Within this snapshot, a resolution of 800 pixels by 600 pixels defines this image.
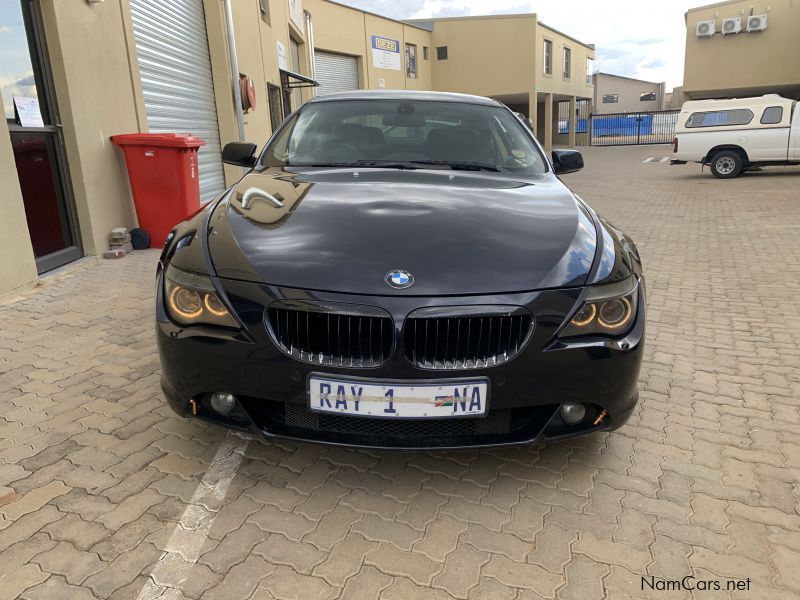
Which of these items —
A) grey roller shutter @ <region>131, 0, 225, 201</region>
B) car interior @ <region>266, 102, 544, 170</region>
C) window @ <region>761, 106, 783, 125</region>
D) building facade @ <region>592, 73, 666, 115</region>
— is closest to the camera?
car interior @ <region>266, 102, 544, 170</region>

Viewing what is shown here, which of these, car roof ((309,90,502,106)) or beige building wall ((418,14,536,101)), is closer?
car roof ((309,90,502,106))

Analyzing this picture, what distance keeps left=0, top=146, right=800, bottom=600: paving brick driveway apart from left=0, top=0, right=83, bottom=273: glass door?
2.20 metres

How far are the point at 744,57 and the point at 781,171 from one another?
1357 cm

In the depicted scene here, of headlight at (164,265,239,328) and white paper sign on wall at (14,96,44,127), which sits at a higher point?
white paper sign on wall at (14,96,44,127)

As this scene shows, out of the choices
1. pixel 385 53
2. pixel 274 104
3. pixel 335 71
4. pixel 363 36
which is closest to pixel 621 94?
pixel 385 53

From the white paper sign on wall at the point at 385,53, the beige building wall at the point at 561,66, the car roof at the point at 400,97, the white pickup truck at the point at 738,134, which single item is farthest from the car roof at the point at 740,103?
the beige building wall at the point at 561,66

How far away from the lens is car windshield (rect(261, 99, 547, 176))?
11.2ft

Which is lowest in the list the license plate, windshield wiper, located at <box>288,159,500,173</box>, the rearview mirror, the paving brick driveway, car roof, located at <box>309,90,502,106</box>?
the paving brick driveway

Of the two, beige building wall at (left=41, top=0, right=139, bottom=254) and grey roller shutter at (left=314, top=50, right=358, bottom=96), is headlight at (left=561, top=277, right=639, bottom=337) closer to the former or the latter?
beige building wall at (left=41, top=0, right=139, bottom=254)

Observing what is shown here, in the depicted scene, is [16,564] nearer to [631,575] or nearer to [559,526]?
[559,526]

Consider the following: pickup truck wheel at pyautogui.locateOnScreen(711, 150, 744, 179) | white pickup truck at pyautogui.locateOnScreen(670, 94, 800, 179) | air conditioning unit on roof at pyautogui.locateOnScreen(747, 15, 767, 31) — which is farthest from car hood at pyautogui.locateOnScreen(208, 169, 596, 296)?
air conditioning unit on roof at pyautogui.locateOnScreen(747, 15, 767, 31)

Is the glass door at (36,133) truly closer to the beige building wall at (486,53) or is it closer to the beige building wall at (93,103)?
the beige building wall at (93,103)

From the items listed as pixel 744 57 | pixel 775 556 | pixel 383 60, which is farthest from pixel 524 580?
pixel 744 57

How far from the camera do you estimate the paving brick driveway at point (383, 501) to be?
1949 millimetres
